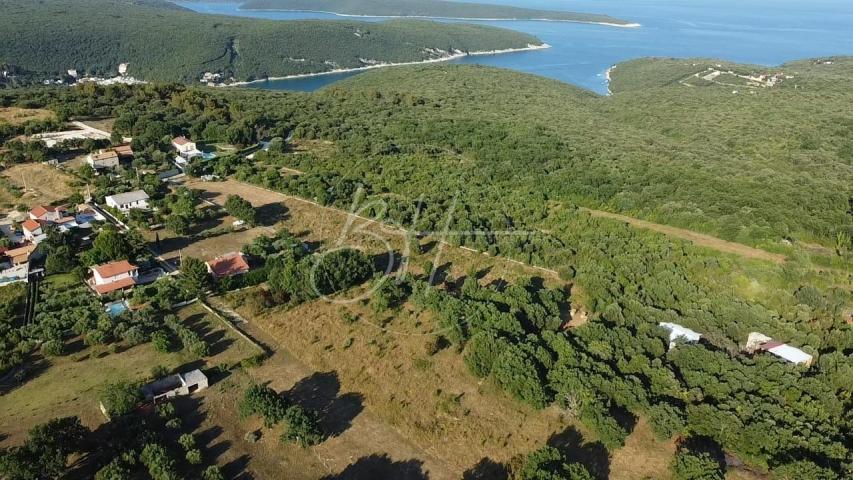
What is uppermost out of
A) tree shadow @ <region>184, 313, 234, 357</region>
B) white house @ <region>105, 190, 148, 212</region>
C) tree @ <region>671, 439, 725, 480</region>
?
white house @ <region>105, 190, 148, 212</region>

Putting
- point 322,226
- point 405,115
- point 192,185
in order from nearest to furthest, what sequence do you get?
point 322,226 → point 192,185 → point 405,115

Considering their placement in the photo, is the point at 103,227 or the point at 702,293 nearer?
the point at 702,293

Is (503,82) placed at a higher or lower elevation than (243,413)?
higher

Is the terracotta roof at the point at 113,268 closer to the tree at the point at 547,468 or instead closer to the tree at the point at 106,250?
the tree at the point at 106,250

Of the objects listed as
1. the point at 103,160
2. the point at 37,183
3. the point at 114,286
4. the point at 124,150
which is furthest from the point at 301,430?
the point at 124,150

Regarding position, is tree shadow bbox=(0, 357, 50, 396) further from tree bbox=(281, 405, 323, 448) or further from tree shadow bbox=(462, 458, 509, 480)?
tree shadow bbox=(462, 458, 509, 480)

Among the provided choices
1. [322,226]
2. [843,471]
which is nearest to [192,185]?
[322,226]

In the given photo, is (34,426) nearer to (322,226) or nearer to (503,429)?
(503,429)

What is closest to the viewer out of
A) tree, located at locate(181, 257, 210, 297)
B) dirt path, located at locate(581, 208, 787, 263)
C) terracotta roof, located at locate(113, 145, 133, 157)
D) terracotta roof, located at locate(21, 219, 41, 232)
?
tree, located at locate(181, 257, 210, 297)

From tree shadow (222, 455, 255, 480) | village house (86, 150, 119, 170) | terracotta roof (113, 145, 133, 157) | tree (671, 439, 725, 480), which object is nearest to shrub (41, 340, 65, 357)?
tree shadow (222, 455, 255, 480)
